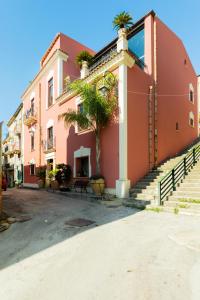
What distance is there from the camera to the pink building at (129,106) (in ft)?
37.3

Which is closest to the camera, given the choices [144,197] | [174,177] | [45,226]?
[45,226]

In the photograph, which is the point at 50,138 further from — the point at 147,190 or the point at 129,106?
the point at 147,190

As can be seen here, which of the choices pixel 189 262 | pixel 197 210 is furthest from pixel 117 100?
pixel 189 262

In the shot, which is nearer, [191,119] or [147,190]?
[147,190]

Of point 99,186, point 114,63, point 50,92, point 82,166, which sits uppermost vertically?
point 50,92

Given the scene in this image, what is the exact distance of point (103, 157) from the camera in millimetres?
12156

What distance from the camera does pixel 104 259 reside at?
428cm

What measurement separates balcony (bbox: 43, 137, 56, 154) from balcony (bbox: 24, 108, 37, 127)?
3.57m

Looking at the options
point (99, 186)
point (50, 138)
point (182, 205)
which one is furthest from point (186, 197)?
point (50, 138)

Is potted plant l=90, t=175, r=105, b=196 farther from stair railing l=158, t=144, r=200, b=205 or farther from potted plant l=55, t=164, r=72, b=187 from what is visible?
potted plant l=55, t=164, r=72, b=187

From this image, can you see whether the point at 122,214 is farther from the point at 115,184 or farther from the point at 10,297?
the point at 10,297

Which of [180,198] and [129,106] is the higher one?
[129,106]

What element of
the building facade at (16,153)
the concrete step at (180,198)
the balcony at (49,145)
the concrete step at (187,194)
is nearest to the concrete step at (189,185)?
the concrete step at (187,194)

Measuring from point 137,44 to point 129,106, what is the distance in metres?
5.57
